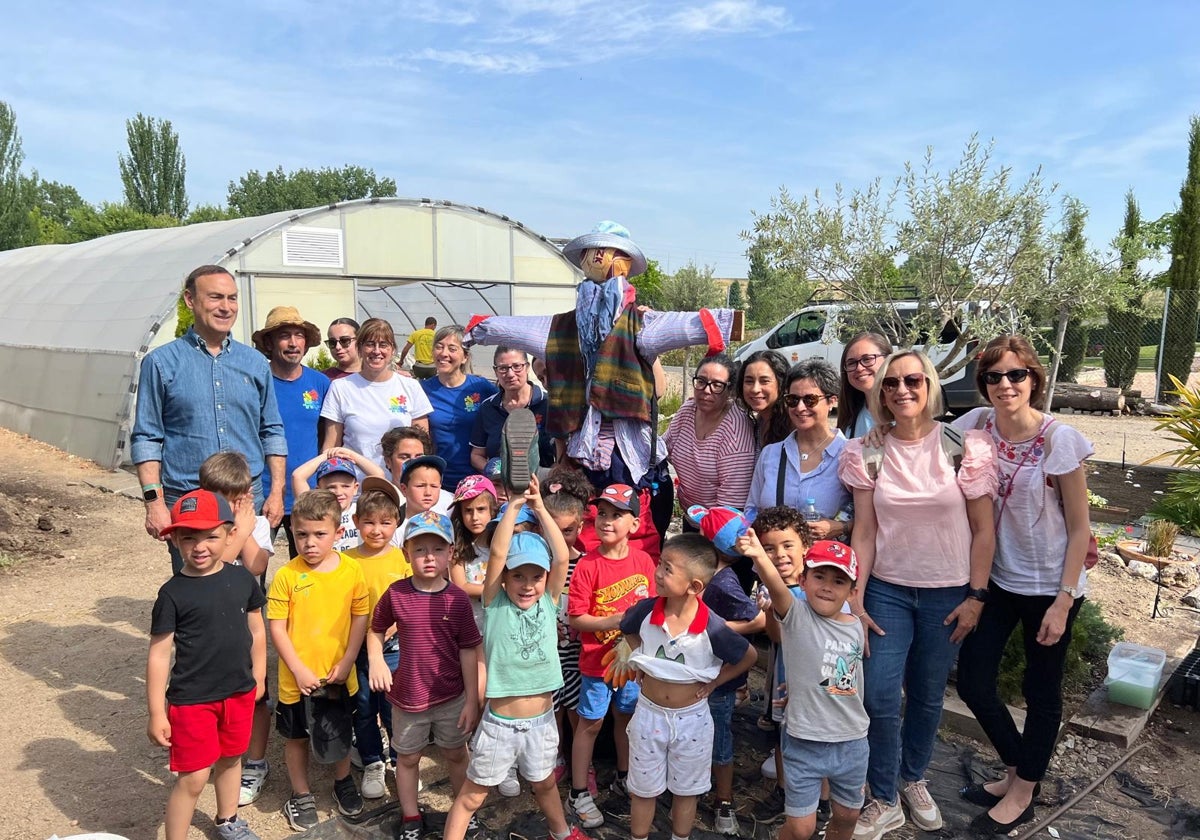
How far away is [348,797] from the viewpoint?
10.0 ft

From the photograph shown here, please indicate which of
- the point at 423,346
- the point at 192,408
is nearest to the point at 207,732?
the point at 192,408

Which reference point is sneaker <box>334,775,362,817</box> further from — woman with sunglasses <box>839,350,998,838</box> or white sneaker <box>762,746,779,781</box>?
woman with sunglasses <box>839,350,998,838</box>

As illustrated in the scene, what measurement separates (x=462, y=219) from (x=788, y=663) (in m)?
12.6

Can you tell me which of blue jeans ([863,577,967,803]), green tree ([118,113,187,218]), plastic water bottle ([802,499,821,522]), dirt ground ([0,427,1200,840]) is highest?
green tree ([118,113,187,218])

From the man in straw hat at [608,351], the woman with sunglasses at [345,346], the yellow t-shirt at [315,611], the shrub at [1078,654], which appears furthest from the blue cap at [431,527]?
the shrub at [1078,654]

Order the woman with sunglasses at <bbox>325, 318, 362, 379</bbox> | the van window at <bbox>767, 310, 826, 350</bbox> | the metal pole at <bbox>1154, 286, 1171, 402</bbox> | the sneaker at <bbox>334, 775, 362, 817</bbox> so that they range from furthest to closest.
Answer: the metal pole at <bbox>1154, 286, 1171, 402</bbox> → the van window at <bbox>767, 310, 826, 350</bbox> → the woman with sunglasses at <bbox>325, 318, 362, 379</bbox> → the sneaker at <bbox>334, 775, 362, 817</bbox>

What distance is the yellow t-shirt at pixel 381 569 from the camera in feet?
10.2

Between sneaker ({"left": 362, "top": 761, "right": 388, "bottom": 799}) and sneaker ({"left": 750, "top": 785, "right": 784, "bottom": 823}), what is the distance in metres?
1.50

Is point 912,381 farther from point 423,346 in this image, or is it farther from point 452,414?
point 423,346

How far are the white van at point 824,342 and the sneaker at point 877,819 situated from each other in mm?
8205

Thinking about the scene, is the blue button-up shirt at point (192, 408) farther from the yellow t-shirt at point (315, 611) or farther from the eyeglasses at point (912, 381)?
the eyeglasses at point (912, 381)

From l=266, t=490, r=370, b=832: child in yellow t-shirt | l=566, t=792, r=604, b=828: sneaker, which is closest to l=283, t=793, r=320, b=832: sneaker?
l=266, t=490, r=370, b=832: child in yellow t-shirt

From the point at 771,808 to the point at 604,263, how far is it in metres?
2.36

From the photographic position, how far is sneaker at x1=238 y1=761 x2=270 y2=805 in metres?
3.11
